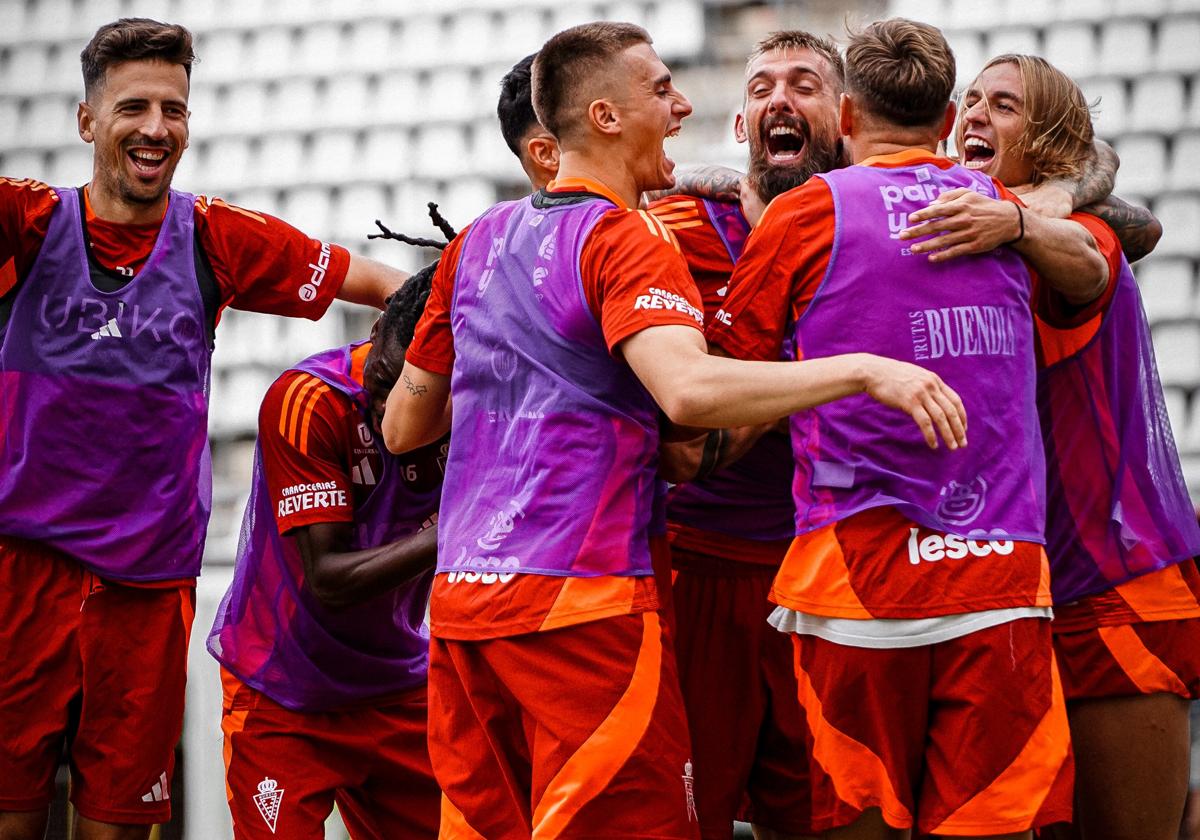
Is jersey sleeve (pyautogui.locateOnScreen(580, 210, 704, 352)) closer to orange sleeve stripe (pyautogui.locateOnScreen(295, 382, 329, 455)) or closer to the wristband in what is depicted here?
the wristband

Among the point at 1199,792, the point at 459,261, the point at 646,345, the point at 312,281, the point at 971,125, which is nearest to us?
the point at 646,345

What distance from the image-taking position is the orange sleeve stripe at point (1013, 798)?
3225 mm

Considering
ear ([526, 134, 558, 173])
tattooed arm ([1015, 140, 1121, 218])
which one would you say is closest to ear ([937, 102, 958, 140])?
tattooed arm ([1015, 140, 1121, 218])

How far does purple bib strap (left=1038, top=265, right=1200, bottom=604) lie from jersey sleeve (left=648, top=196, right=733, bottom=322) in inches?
36.6

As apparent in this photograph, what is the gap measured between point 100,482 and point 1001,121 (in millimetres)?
2792

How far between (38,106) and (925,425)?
11568 mm

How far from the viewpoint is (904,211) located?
3344 mm

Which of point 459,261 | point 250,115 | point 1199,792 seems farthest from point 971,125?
point 250,115

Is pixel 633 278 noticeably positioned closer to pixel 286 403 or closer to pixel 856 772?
pixel 856 772

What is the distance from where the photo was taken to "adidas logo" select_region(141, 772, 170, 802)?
464 cm

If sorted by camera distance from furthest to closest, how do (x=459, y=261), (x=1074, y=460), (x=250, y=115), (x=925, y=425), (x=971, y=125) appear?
1. (x=250, y=115)
2. (x=971, y=125)
3. (x=1074, y=460)
4. (x=459, y=261)
5. (x=925, y=425)

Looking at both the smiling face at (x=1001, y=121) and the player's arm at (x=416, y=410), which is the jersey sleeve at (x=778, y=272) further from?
the smiling face at (x=1001, y=121)

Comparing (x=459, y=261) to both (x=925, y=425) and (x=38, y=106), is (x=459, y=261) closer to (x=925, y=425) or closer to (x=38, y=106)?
(x=925, y=425)

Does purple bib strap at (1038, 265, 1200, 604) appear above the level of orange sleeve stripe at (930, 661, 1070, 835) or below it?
above
